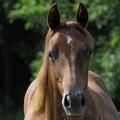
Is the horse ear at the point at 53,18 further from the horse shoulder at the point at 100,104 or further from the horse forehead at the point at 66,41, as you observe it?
the horse shoulder at the point at 100,104

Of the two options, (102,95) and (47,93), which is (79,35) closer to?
(47,93)

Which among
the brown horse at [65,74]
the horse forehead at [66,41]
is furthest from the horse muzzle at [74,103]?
the horse forehead at [66,41]

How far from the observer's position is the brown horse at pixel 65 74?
4.06 m

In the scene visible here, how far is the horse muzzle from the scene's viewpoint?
398cm

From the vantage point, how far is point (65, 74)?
4184 mm

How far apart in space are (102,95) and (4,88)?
7.48m

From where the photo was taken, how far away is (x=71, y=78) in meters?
4.12

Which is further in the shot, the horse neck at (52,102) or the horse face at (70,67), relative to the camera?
the horse neck at (52,102)

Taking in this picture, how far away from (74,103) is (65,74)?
300 millimetres

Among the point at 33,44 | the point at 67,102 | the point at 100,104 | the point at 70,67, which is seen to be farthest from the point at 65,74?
the point at 33,44

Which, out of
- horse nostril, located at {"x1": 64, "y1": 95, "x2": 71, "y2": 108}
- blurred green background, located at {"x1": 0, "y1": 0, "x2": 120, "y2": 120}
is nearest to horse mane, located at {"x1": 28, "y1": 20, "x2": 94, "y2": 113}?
horse nostril, located at {"x1": 64, "y1": 95, "x2": 71, "y2": 108}

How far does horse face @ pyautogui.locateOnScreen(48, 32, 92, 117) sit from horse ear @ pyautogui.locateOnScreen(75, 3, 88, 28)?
21 cm

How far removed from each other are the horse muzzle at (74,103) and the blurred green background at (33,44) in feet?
10.7

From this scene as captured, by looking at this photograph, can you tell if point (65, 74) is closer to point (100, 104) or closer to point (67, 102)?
point (67, 102)
